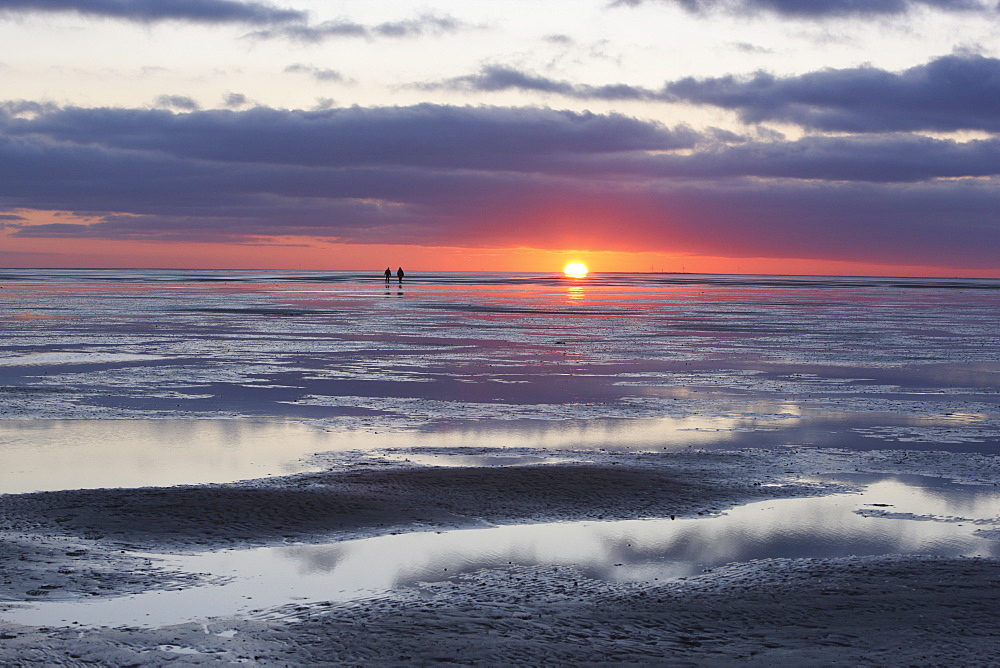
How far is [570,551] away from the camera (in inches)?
376

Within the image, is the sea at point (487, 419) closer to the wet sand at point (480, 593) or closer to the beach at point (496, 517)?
the beach at point (496, 517)

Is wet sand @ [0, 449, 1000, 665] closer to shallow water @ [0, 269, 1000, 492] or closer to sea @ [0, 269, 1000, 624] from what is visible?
sea @ [0, 269, 1000, 624]

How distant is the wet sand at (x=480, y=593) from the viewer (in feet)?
23.0

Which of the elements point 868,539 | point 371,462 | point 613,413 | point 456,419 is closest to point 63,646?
point 371,462

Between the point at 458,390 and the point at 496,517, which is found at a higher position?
the point at 458,390

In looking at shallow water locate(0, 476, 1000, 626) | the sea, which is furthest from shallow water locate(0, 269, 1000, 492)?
shallow water locate(0, 476, 1000, 626)

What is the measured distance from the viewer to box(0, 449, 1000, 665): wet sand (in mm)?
7012

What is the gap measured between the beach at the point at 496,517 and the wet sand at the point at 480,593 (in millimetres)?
31

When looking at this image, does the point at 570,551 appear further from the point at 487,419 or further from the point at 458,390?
the point at 458,390

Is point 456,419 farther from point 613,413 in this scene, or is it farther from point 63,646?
point 63,646

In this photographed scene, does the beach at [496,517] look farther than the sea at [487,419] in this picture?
No

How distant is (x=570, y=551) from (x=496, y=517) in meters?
1.42

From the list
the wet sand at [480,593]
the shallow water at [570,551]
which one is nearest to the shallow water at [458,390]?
the wet sand at [480,593]

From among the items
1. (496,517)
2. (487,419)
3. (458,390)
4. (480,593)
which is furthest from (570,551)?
(458,390)
